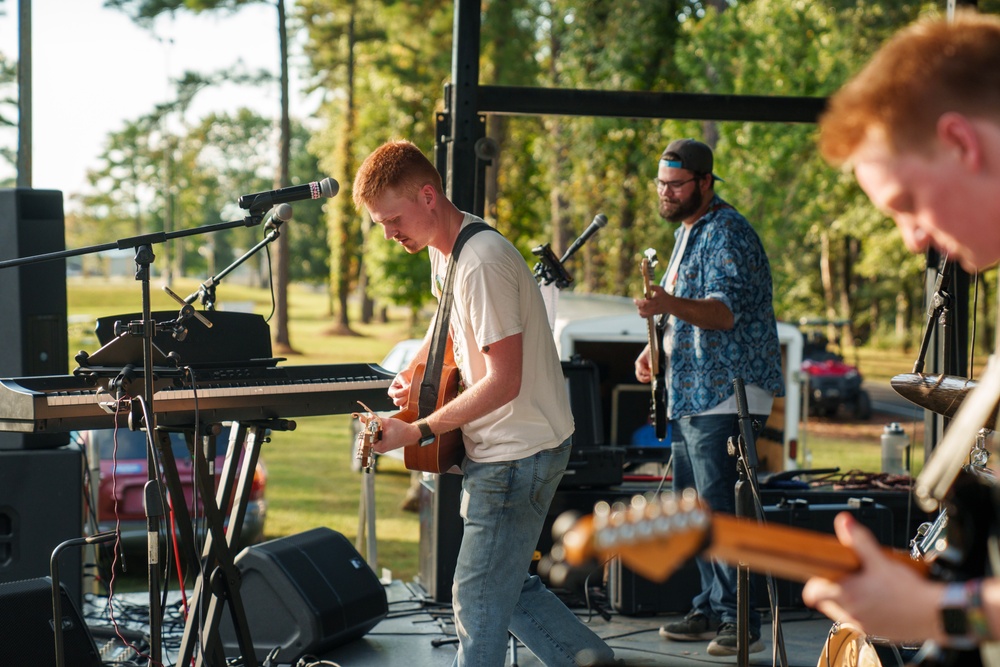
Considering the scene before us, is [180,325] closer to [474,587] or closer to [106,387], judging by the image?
[106,387]

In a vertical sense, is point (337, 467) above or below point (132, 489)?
below

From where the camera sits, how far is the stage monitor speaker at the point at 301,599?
4.23m

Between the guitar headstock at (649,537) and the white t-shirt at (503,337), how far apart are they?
4.75ft

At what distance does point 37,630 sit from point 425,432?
5.79 feet

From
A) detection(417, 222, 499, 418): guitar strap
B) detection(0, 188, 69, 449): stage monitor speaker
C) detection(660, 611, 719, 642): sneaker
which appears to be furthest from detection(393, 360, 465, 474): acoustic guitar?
detection(0, 188, 69, 449): stage monitor speaker

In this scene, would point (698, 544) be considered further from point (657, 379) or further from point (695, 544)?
point (657, 379)

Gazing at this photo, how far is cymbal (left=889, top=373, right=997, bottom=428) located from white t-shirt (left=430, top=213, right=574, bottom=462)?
1.27 metres

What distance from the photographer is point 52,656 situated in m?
3.70

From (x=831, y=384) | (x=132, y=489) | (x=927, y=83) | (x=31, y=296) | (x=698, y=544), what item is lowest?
(x=831, y=384)

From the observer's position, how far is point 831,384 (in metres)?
19.6

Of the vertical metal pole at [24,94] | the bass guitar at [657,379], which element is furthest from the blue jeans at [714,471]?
the vertical metal pole at [24,94]

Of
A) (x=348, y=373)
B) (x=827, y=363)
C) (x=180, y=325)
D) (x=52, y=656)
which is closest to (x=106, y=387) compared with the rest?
(x=180, y=325)

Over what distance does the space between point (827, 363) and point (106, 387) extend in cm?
1767

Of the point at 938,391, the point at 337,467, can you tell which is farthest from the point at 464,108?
the point at 337,467
